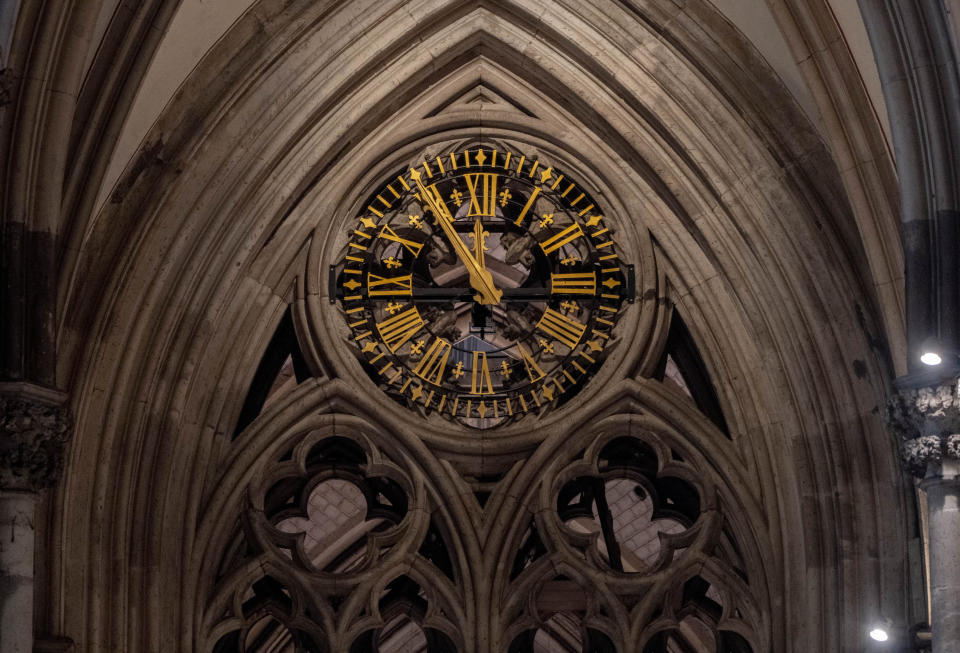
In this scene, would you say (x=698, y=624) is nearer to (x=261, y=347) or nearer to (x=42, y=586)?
(x=261, y=347)

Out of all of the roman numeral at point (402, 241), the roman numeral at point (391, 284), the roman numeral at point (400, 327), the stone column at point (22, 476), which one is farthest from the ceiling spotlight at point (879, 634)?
the stone column at point (22, 476)

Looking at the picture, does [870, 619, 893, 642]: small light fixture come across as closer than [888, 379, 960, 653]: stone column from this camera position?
No

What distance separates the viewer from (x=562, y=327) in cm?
1591

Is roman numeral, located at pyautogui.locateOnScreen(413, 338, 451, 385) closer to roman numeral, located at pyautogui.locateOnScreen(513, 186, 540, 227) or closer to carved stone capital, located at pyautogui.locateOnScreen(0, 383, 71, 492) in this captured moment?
roman numeral, located at pyautogui.locateOnScreen(513, 186, 540, 227)

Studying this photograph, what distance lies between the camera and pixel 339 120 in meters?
15.9

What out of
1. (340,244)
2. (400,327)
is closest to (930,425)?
(400,327)

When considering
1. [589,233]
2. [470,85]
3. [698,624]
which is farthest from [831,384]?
[698,624]

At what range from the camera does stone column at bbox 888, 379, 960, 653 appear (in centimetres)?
1268

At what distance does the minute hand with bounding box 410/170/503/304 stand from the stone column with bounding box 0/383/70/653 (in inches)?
147

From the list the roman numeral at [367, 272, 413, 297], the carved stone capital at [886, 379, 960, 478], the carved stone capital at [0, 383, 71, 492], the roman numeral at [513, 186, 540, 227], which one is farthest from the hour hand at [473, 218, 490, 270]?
the carved stone capital at [0, 383, 71, 492]

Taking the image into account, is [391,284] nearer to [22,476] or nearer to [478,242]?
[478,242]

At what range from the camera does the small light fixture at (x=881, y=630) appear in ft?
47.1

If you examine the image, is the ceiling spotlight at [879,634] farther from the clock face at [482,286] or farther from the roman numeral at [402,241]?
the roman numeral at [402,241]

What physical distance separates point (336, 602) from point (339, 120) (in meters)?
3.14
